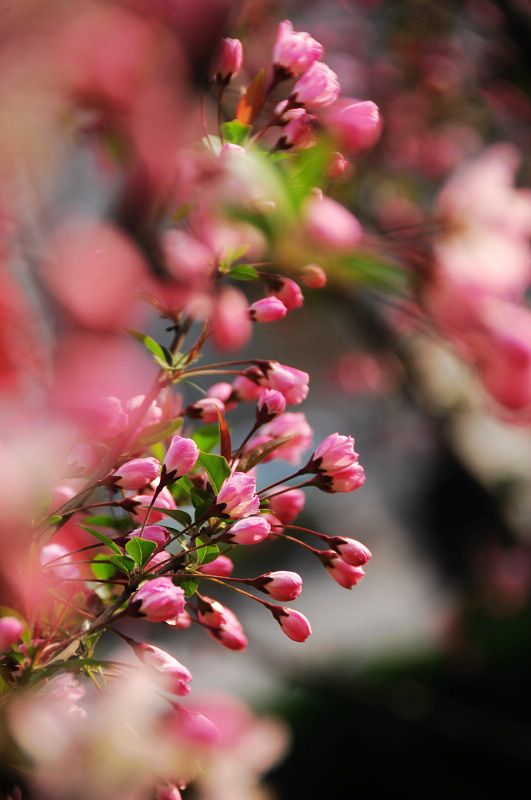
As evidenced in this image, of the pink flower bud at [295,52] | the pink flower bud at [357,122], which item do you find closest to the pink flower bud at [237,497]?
the pink flower bud at [357,122]

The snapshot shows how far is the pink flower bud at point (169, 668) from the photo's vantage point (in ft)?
1.57

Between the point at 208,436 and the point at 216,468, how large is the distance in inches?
5.0

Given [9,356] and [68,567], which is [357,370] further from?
[9,356]

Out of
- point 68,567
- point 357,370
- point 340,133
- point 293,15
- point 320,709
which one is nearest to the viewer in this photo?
point 340,133

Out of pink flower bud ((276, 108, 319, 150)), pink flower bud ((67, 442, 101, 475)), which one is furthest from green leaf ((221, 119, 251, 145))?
pink flower bud ((67, 442, 101, 475))

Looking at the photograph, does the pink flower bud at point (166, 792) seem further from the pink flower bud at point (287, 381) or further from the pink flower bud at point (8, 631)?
the pink flower bud at point (287, 381)

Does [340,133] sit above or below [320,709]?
above

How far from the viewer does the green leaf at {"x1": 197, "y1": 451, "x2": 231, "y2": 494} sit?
0.48 meters

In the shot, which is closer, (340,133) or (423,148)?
(340,133)

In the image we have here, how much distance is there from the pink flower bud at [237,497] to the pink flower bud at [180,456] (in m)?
0.03

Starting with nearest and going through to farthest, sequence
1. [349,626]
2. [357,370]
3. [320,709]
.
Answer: [357,370]
[320,709]
[349,626]

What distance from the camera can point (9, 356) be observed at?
1.12 ft

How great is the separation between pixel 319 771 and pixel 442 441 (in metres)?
1.70

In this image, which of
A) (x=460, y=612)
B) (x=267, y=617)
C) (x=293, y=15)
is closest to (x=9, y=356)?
(x=293, y=15)
